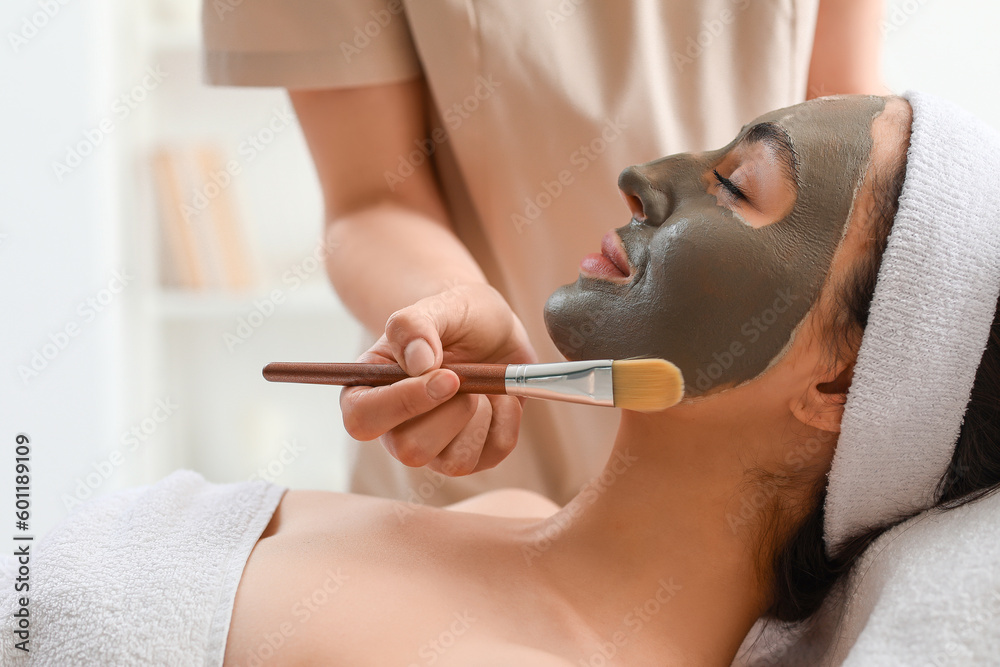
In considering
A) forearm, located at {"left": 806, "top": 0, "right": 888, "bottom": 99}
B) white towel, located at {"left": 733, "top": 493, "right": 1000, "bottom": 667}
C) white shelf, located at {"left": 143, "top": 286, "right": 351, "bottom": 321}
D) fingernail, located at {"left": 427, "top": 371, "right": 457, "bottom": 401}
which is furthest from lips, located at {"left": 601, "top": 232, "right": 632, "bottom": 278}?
white shelf, located at {"left": 143, "top": 286, "right": 351, "bottom": 321}

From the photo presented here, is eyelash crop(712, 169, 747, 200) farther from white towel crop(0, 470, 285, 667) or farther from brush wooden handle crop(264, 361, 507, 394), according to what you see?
white towel crop(0, 470, 285, 667)

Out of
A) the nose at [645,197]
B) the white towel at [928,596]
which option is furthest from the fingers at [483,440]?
the white towel at [928,596]

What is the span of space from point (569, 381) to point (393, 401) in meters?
0.14

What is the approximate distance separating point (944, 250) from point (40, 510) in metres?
1.55

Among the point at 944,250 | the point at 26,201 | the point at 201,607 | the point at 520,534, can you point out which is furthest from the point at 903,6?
the point at 26,201

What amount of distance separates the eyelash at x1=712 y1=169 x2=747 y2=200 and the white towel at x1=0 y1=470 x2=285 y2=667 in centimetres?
53

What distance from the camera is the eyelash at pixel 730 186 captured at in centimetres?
72

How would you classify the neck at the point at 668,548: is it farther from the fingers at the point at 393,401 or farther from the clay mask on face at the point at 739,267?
the fingers at the point at 393,401

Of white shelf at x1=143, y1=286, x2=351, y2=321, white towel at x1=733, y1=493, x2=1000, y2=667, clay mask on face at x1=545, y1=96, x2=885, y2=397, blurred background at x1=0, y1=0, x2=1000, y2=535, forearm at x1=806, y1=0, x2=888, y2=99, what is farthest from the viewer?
white shelf at x1=143, y1=286, x2=351, y2=321

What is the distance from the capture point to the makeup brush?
0.62 metres

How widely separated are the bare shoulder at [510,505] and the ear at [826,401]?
34cm

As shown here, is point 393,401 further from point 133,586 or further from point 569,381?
point 133,586

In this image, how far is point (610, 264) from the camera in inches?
29.6

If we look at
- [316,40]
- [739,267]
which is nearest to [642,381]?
[739,267]
